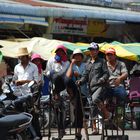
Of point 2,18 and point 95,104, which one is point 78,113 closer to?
point 95,104

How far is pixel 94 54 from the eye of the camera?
10773mm

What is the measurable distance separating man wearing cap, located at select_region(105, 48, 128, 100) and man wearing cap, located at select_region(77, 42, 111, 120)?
23 cm

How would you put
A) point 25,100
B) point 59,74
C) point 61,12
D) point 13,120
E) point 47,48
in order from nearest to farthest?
point 13,120 < point 25,100 < point 59,74 < point 47,48 < point 61,12

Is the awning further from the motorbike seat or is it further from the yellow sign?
the motorbike seat

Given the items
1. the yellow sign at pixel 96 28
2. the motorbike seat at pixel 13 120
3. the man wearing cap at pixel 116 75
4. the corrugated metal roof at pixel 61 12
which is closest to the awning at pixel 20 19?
the corrugated metal roof at pixel 61 12

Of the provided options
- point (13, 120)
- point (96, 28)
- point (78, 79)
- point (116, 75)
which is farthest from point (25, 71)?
point (96, 28)

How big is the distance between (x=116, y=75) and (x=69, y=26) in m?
12.9

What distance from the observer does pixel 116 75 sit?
36.8 feet

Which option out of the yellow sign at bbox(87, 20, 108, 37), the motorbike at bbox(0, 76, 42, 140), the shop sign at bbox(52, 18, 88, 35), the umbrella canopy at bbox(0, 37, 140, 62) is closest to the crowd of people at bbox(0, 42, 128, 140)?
the motorbike at bbox(0, 76, 42, 140)

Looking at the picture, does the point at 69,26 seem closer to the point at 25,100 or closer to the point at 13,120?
the point at 25,100

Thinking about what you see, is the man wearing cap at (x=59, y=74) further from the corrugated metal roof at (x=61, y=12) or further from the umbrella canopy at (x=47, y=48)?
the corrugated metal roof at (x=61, y=12)

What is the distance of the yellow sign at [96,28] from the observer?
25.0 m

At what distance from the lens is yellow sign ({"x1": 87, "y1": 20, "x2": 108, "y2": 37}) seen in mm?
25000

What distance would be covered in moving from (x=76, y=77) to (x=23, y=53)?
3.83 ft
